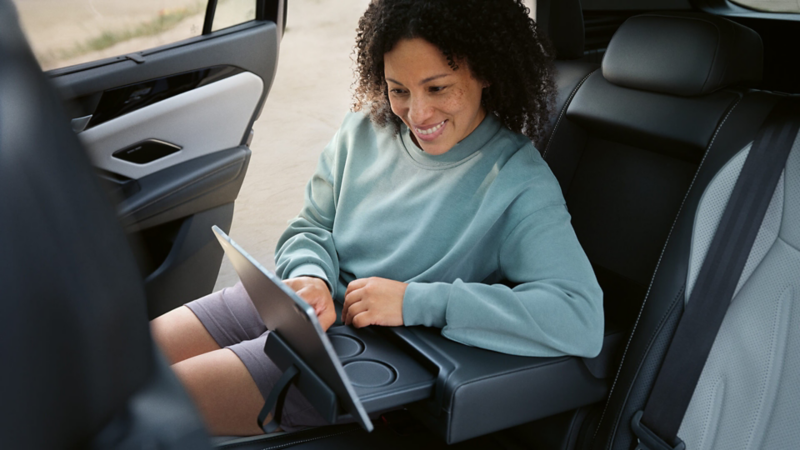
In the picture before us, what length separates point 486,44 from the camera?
4.09ft

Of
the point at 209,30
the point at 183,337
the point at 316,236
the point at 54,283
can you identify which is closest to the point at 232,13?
the point at 209,30

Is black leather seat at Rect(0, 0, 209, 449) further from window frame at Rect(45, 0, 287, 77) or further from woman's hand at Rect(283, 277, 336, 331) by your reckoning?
window frame at Rect(45, 0, 287, 77)

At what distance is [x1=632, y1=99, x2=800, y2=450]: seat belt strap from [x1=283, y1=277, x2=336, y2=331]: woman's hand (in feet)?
1.84

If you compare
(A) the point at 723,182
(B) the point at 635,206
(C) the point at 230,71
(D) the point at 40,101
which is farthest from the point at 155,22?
(D) the point at 40,101

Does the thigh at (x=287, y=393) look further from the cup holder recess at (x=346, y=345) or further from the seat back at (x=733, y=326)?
the seat back at (x=733, y=326)

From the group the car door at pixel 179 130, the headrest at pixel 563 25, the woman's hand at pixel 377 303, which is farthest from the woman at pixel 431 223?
the car door at pixel 179 130

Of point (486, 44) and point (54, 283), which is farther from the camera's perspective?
point (486, 44)

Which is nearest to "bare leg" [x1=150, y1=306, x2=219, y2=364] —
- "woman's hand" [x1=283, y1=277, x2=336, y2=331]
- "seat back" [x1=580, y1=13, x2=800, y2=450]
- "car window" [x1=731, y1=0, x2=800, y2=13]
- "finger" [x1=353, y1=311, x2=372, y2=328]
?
"woman's hand" [x1=283, y1=277, x2=336, y2=331]

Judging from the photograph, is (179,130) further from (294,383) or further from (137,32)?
(294,383)

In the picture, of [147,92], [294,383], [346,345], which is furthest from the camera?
[147,92]

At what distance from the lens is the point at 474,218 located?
1237mm

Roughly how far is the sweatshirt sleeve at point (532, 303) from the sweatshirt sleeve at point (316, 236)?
221 mm

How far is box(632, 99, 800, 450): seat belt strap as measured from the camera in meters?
1.12

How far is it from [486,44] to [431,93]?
0.42 feet
